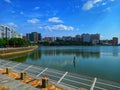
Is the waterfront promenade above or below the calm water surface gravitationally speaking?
above

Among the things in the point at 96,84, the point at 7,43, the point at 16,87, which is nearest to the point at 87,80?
the point at 96,84

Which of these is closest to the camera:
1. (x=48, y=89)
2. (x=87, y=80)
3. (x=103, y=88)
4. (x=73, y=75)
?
(x=48, y=89)

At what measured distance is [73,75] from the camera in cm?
1725

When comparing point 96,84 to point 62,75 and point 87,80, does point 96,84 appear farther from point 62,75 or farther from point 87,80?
point 62,75

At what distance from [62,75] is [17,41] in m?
86.6

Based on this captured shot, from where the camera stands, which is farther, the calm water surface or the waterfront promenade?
the calm water surface

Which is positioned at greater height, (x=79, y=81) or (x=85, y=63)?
(x=79, y=81)

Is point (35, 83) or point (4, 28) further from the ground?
point (4, 28)

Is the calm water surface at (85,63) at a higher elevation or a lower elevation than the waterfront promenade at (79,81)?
lower

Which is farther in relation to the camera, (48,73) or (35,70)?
(35,70)

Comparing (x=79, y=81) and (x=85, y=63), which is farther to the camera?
(x=85, y=63)

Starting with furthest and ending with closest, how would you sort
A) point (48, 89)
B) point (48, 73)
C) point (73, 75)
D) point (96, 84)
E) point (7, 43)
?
1. point (7, 43)
2. point (48, 73)
3. point (73, 75)
4. point (96, 84)
5. point (48, 89)

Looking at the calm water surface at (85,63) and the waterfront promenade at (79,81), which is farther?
the calm water surface at (85,63)

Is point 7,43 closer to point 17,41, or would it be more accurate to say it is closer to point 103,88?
point 17,41
